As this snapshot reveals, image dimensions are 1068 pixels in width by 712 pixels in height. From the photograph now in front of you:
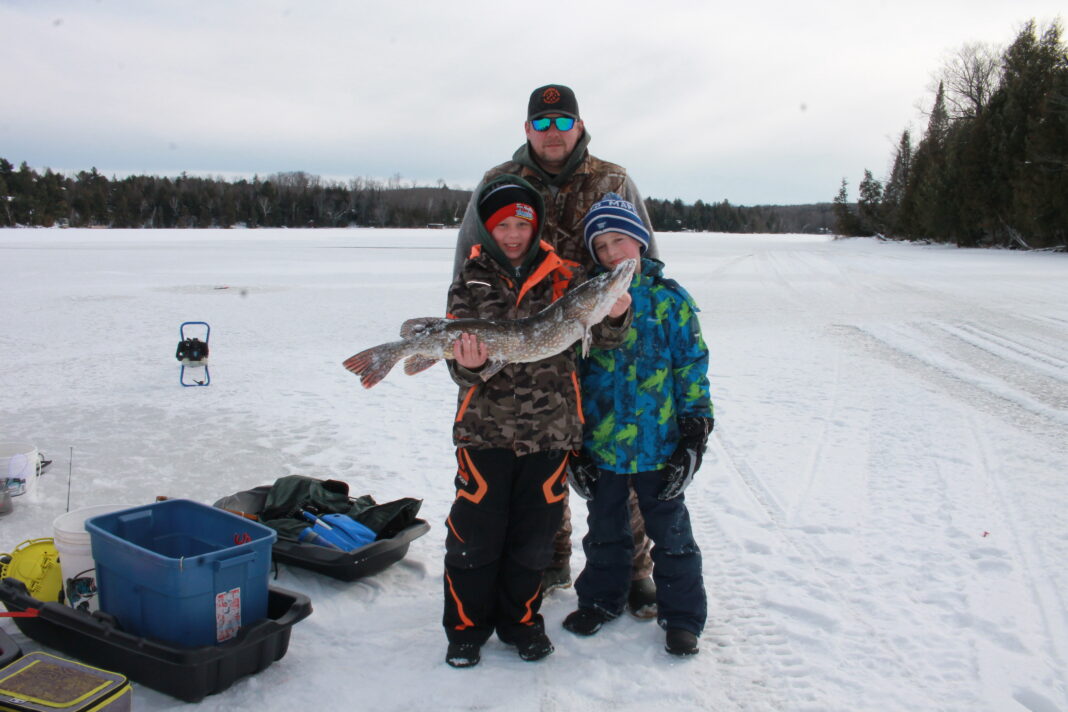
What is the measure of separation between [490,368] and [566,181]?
1176 mm

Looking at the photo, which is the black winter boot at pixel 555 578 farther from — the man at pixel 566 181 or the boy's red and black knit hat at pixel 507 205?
the boy's red and black knit hat at pixel 507 205

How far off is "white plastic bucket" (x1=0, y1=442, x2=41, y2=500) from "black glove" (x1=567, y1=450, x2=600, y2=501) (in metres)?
3.48

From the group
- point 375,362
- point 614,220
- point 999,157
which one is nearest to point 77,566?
point 375,362

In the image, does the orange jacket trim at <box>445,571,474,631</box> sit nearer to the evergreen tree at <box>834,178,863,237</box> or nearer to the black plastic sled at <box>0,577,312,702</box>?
the black plastic sled at <box>0,577,312,702</box>

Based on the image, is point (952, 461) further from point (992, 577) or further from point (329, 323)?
point (329, 323)

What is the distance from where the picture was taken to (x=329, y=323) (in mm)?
12961

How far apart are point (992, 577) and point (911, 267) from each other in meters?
25.2

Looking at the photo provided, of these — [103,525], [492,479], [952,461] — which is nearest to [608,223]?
[492,479]

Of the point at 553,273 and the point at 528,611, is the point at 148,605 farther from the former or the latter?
the point at 553,273

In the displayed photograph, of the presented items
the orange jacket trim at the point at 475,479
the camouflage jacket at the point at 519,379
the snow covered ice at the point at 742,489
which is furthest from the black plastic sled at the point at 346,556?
the camouflage jacket at the point at 519,379

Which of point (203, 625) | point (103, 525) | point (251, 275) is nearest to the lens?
point (203, 625)

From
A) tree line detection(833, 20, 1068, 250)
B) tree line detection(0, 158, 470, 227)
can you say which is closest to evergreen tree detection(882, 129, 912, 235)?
tree line detection(833, 20, 1068, 250)

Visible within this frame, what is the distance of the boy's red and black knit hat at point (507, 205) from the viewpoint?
3113 millimetres

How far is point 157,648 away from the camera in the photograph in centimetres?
272
